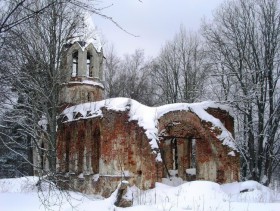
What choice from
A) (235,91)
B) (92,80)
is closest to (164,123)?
(235,91)

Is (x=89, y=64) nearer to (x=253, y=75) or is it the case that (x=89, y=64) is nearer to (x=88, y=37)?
(x=88, y=37)

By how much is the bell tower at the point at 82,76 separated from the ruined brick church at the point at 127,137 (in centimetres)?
6

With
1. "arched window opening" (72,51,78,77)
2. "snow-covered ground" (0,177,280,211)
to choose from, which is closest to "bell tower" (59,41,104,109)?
"arched window opening" (72,51,78,77)

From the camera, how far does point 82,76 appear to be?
2589 centimetres

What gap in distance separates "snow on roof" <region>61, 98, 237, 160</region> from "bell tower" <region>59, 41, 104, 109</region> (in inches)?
118

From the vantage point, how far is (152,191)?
1716 centimetres

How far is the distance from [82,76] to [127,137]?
7.87 meters

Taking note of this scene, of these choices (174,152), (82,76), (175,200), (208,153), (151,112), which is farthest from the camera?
(174,152)

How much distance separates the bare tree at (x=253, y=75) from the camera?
74.6 ft

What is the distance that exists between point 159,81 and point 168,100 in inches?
111

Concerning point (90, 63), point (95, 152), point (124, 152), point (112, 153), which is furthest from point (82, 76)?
point (124, 152)

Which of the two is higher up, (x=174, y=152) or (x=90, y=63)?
(x=90, y=63)

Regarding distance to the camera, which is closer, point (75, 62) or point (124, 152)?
point (124, 152)

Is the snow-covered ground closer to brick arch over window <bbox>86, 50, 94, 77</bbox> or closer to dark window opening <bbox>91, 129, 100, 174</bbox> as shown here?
dark window opening <bbox>91, 129, 100, 174</bbox>
